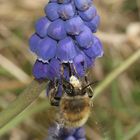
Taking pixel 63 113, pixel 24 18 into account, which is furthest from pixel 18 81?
pixel 63 113

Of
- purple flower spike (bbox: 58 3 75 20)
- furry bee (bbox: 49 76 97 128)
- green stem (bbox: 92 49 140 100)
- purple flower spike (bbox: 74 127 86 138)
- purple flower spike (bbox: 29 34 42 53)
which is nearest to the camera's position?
purple flower spike (bbox: 58 3 75 20)

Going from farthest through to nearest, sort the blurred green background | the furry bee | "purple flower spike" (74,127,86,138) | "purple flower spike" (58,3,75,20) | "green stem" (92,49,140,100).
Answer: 1. the blurred green background
2. "green stem" (92,49,140,100)
3. "purple flower spike" (74,127,86,138)
4. the furry bee
5. "purple flower spike" (58,3,75,20)

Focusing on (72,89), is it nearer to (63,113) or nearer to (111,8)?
(63,113)

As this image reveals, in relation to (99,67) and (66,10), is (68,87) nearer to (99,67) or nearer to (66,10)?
(66,10)

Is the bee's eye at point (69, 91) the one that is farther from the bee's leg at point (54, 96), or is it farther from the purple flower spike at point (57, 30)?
the purple flower spike at point (57, 30)

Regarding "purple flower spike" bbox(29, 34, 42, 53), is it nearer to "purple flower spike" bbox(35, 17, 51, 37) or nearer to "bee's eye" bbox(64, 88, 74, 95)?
"purple flower spike" bbox(35, 17, 51, 37)

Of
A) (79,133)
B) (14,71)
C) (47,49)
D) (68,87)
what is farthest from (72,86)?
(14,71)

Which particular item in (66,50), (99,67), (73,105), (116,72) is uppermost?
(66,50)

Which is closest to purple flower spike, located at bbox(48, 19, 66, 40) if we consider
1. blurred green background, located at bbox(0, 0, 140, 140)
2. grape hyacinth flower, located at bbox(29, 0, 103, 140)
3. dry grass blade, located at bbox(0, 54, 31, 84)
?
grape hyacinth flower, located at bbox(29, 0, 103, 140)
